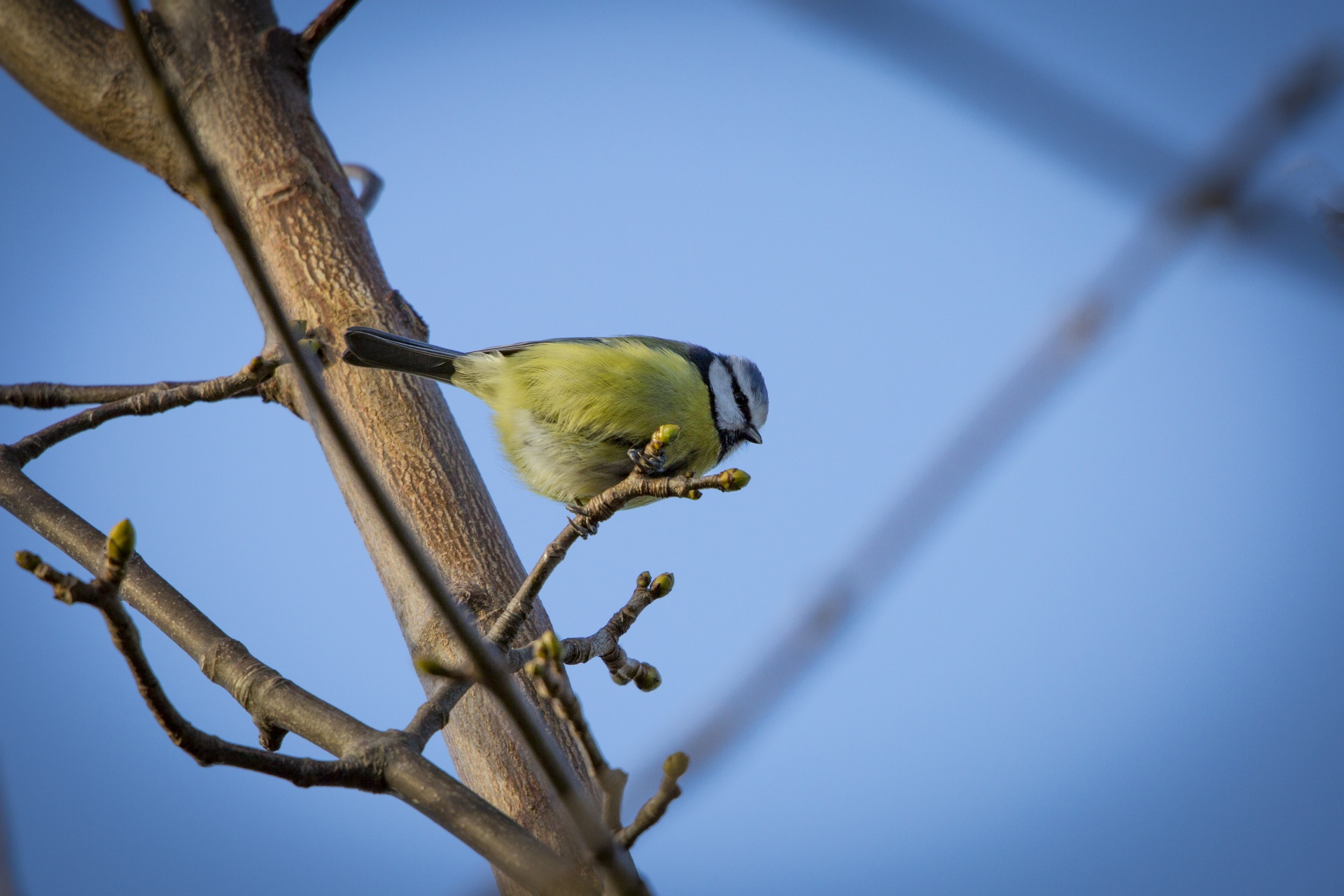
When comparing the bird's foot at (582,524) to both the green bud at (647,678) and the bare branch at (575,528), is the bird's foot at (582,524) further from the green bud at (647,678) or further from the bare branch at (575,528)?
the green bud at (647,678)

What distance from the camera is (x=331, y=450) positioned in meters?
1.98

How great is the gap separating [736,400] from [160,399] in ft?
5.04

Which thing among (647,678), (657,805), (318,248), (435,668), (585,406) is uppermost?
(318,248)

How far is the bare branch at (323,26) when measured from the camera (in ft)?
8.09

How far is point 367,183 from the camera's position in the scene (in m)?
2.85

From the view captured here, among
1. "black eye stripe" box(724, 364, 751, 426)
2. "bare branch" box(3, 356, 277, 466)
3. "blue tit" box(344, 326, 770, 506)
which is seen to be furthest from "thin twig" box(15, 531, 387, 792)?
"black eye stripe" box(724, 364, 751, 426)

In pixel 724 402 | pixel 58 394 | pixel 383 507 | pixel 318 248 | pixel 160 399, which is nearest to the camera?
pixel 383 507

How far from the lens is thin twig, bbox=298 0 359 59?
2.46 m

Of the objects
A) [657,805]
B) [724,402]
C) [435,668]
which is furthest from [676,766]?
[724,402]

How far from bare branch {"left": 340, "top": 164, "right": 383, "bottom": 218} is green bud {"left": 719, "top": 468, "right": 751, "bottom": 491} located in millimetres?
1736

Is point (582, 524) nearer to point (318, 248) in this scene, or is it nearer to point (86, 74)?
point (318, 248)

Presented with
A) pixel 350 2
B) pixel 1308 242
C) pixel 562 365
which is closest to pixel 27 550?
pixel 1308 242

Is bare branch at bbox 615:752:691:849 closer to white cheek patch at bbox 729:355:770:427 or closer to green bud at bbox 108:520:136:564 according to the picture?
green bud at bbox 108:520:136:564

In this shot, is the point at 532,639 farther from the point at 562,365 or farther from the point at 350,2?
the point at 350,2
